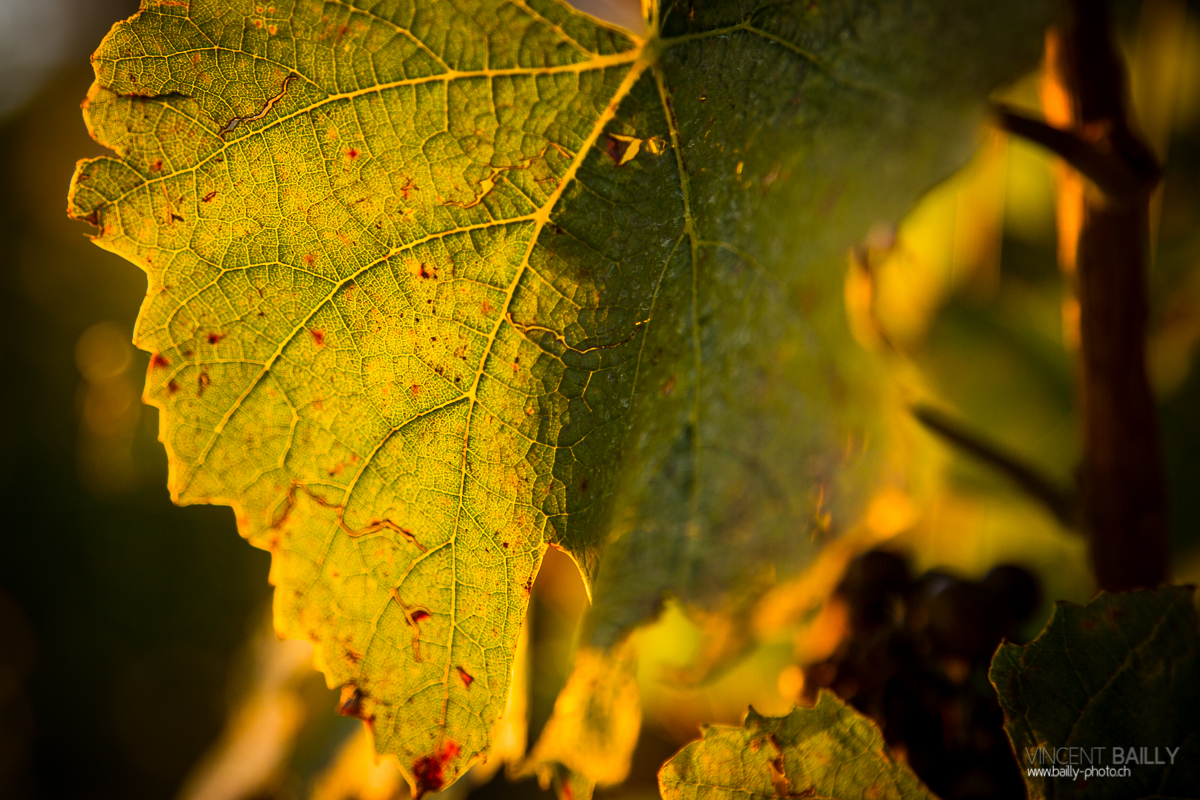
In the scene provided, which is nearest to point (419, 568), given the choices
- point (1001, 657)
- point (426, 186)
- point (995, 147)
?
point (426, 186)

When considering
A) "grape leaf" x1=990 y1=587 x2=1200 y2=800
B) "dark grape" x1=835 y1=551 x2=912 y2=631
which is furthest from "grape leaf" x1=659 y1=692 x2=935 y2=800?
"dark grape" x1=835 y1=551 x2=912 y2=631

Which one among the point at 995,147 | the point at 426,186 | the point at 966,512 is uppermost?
the point at 995,147

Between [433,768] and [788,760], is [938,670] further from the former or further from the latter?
[433,768]

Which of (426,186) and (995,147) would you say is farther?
(995,147)

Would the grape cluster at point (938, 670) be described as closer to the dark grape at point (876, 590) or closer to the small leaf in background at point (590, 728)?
the dark grape at point (876, 590)

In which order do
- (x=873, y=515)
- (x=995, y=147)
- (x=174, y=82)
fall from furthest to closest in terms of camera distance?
(x=995, y=147) → (x=873, y=515) → (x=174, y=82)

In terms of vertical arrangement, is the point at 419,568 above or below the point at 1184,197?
below

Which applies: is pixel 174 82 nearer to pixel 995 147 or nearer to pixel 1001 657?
pixel 1001 657

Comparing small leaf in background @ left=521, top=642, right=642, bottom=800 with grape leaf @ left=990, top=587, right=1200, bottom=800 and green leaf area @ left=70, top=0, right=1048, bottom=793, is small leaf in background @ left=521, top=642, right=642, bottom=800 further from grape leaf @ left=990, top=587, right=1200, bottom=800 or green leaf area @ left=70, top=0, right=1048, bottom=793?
grape leaf @ left=990, top=587, right=1200, bottom=800
